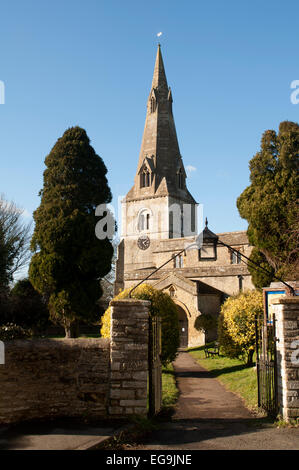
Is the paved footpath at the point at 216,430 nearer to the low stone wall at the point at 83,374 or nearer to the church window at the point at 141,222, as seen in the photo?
the low stone wall at the point at 83,374

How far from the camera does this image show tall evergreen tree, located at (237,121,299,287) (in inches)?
719

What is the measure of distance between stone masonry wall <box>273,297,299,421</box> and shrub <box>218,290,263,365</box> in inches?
385

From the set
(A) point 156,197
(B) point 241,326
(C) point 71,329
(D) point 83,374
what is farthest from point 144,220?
(D) point 83,374

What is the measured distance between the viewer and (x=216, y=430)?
25.2 ft

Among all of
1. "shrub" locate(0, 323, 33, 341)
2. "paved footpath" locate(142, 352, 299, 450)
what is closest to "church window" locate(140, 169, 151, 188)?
"paved footpath" locate(142, 352, 299, 450)

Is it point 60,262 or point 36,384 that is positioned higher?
point 60,262

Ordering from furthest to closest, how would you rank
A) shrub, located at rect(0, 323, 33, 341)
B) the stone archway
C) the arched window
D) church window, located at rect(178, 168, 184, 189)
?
church window, located at rect(178, 168, 184, 189), the arched window, the stone archway, shrub, located at rect(0, 323, 33, 341)

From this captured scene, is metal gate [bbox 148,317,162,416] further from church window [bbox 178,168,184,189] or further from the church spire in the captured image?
the church spire

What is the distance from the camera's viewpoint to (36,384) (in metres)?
7.91

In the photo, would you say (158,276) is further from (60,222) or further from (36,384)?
(36,384)

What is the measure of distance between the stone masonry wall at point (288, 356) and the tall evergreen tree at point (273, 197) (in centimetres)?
986
